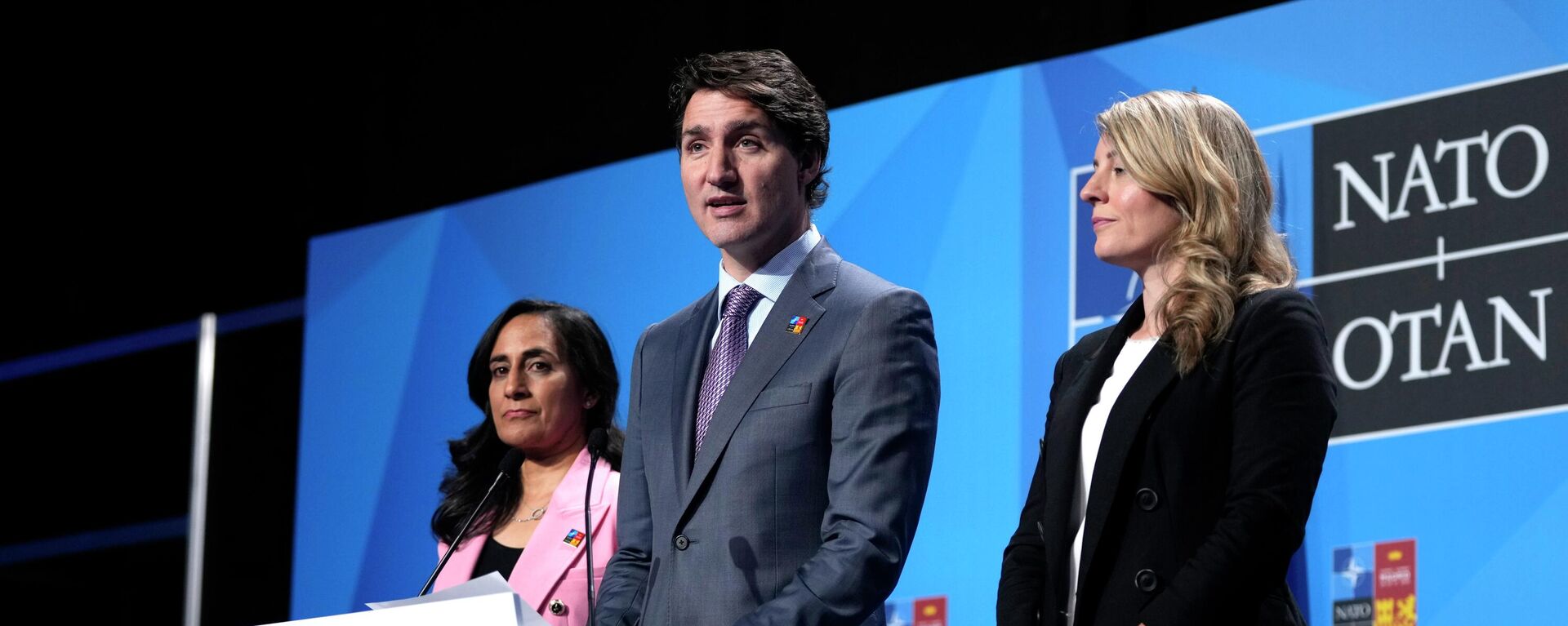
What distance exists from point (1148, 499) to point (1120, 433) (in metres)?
0.11

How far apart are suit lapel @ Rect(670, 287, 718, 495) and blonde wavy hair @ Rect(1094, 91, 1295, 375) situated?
2.37 ft

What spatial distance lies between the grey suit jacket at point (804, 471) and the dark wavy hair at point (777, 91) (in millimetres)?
240

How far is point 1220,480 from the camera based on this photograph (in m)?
2.41

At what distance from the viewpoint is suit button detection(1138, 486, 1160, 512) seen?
2404 mm

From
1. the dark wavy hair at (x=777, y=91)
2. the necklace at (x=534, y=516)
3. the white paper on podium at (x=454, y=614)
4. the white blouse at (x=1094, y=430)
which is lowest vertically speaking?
the white paper on podium at (x=454, y=614)

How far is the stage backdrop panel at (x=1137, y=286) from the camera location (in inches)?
138

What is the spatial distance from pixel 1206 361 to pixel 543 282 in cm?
308

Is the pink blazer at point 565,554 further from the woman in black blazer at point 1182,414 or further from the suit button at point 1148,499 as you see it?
the suit button at point 1148,499

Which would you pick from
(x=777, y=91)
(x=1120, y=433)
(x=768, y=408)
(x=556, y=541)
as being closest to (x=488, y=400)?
(x=556, y=541)

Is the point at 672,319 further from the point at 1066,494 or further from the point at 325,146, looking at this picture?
the point at 325,146

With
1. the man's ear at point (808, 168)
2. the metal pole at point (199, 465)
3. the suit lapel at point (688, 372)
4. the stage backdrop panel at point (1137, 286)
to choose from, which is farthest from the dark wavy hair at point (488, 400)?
the metal pole at point (199, 465)

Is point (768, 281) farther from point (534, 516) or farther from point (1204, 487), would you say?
point (534, 516)

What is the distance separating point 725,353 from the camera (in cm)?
282

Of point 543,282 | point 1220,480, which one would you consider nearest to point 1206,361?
point 1220,480
